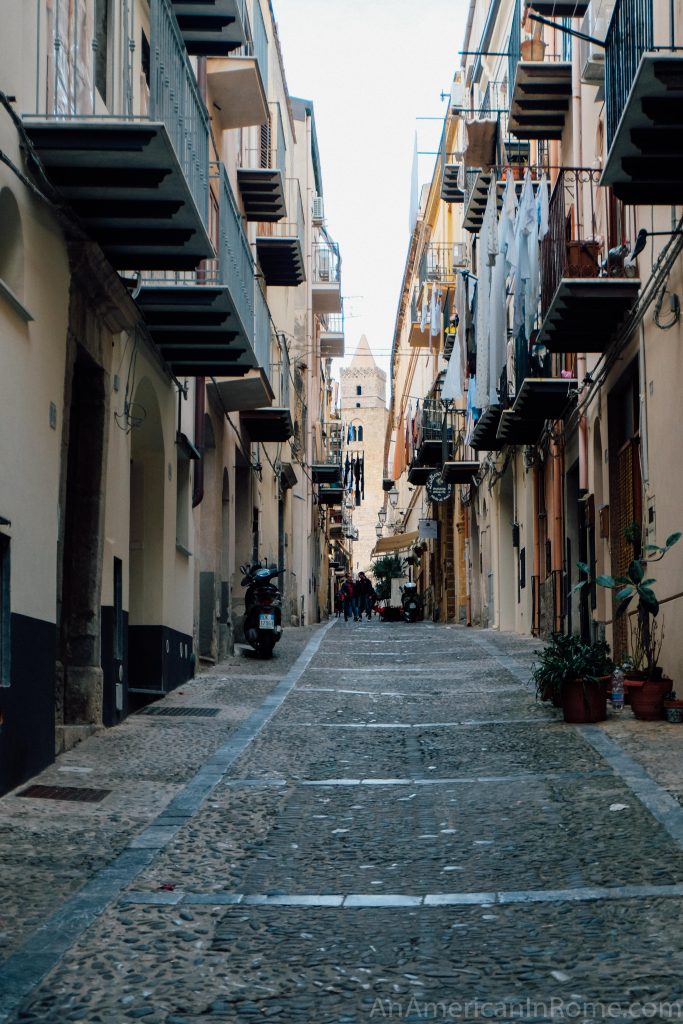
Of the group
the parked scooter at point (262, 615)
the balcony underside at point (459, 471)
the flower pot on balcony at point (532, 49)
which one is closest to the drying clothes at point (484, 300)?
the flower pot on balcony at point (532, 49)

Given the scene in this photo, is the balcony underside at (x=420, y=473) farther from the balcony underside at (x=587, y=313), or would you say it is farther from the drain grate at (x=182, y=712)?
the drain grate at (x=182, y=712)

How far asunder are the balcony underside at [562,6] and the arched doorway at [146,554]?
7492 millimetres

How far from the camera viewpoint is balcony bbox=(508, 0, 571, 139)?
56.0ft

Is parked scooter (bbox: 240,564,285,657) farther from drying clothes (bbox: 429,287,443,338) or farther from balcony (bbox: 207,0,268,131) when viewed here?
drying clothes (bbox: 429,287,443,338)

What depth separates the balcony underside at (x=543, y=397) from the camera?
57.7ft

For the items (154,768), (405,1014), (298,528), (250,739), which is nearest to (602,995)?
(405,1014)

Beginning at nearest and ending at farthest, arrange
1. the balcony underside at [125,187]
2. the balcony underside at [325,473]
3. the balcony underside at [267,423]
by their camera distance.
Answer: the balcony underside at [125,187] → the balcony underside at [267,423] → the balcony underside at [325,473]

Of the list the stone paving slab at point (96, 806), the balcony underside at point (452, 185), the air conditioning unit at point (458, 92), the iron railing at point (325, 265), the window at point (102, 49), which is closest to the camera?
the stone paving slab at point (96, 806)

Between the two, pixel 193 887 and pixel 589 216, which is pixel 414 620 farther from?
pixel 193 887

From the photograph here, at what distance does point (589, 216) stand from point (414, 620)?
2647 cm

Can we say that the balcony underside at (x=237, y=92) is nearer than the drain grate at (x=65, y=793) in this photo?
No

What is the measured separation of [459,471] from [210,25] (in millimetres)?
18139

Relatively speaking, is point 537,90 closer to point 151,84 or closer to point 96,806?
point 151,84

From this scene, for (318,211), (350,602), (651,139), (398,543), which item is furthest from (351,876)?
(398,543)
